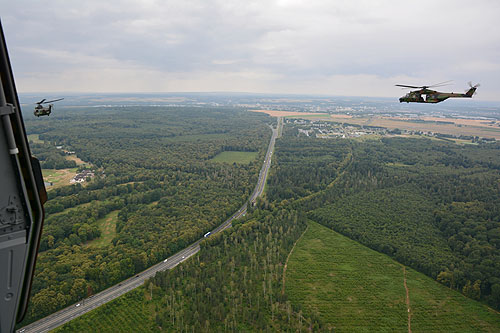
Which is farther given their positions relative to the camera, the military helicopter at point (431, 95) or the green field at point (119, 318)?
the green field at point (119, 318)

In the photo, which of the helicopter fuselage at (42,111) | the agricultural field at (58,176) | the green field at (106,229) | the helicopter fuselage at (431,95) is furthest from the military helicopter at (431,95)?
the agricultural field at (58,176)

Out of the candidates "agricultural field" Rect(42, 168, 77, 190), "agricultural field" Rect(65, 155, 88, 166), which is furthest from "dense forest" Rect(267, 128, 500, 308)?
"agricultural field" Rect(65, 155, 88, 166)

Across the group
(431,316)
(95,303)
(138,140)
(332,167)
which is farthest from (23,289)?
(138,140)

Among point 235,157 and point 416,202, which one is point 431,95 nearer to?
point 416,202

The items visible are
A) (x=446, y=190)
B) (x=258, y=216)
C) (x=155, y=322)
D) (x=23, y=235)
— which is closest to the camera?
(x=23, y=235)

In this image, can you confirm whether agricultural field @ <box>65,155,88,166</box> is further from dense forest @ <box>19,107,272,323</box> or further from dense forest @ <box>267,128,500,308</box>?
dense forest @ <box>267,128,500,308</box>

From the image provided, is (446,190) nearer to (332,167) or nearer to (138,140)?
(332,167)

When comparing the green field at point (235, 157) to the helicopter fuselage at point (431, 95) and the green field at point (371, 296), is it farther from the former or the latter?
the helicopter fuselage at point (431, 95)

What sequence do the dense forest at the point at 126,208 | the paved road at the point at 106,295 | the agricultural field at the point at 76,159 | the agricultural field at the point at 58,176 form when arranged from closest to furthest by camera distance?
the paved road at the point at 106,295, the dense forest at the point at 126,208, the agricultural field at the point at 58,176, the agricultural field at the point at 76,159
